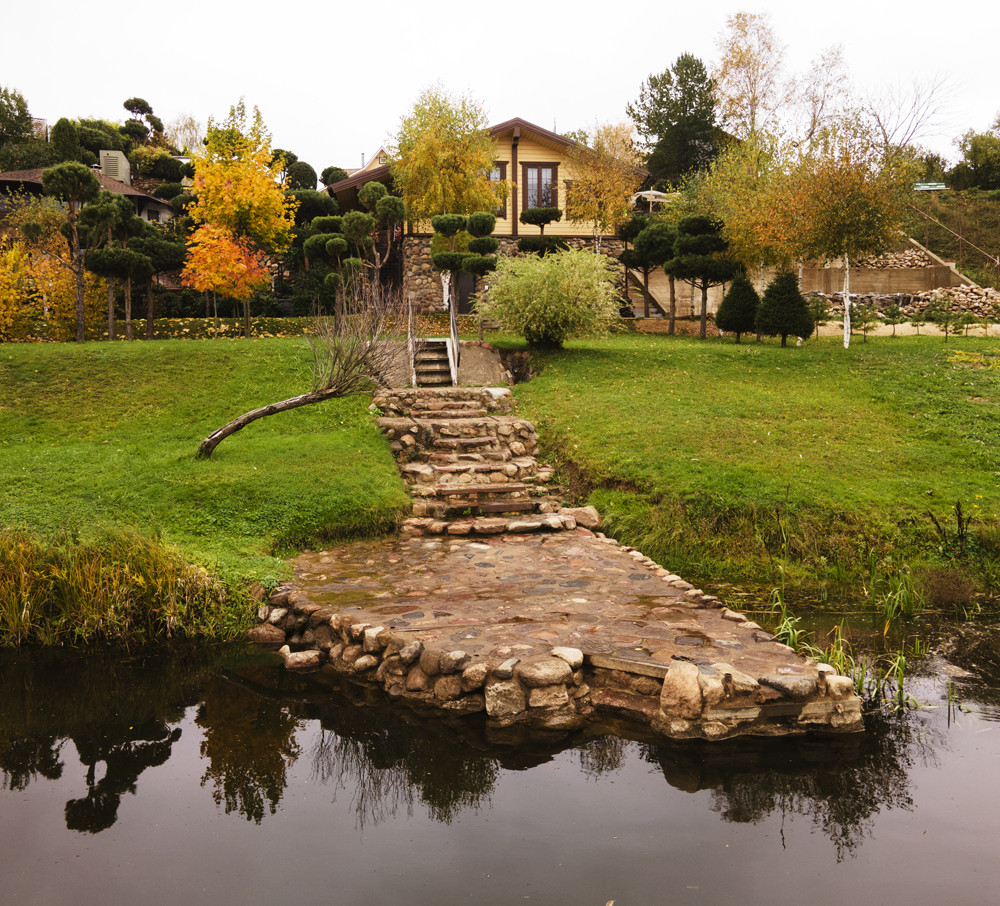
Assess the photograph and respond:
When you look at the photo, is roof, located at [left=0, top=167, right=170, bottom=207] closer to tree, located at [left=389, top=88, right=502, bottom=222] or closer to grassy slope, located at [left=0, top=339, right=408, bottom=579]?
tree, located at [left=389, top=88, right=502, bottom=222]

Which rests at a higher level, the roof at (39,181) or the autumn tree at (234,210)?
the roof at (39,181)

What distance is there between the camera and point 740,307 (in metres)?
22.5

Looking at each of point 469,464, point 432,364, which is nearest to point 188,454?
point 469,464

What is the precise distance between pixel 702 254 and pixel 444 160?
9.68 m

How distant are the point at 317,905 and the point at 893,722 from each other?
475 centimetres

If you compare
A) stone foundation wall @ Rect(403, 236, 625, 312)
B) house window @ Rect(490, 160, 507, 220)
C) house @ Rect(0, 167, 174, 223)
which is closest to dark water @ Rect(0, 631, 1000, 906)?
stone foundation wall @ Rect(403, 236, 625, 312)

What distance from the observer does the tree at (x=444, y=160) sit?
26.2 m

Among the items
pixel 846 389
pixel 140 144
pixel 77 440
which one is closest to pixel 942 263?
pixel 846 389

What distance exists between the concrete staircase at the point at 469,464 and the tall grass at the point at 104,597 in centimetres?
327

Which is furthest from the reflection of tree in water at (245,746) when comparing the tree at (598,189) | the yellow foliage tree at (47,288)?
the tree at (598,189)

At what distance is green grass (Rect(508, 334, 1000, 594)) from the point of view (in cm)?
994

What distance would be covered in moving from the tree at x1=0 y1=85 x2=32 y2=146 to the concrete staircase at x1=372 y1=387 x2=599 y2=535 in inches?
1697

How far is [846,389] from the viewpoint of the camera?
16.0 m

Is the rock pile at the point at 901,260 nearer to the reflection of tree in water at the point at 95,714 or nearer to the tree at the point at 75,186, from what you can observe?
the tree at the point at 75,186
